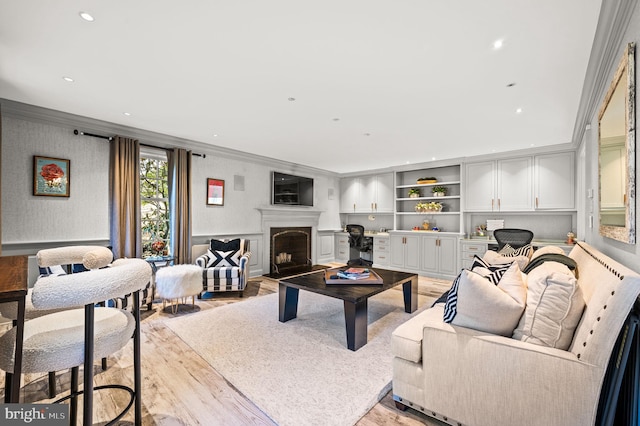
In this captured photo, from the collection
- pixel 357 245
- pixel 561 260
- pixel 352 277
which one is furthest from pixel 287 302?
pixel 357 245

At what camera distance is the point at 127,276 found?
1.27m

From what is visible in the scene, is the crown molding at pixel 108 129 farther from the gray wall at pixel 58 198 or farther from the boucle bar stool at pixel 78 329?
the boucle bar stool at pixel 78 329

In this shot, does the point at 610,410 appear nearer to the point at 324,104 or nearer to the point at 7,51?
the point at 324,104

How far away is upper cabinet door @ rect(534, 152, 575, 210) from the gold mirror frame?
10.6ft

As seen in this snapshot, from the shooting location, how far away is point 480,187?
566 cm

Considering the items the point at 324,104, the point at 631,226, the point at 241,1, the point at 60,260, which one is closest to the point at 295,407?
the point at 60,260

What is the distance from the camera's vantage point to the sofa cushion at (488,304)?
153 cm

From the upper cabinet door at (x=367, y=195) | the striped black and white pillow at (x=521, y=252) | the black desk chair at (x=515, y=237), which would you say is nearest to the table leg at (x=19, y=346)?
the striped black and white pillow at (x=521, y=252)

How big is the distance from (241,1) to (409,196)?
5.73 meters

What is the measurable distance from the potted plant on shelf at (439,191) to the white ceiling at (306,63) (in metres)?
2.32

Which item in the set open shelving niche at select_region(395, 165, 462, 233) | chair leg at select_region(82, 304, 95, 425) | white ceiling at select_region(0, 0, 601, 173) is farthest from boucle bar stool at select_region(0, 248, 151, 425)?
open shelving niche at select_region(395, 165, 462, 233)

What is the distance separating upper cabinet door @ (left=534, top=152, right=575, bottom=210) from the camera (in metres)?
4.80

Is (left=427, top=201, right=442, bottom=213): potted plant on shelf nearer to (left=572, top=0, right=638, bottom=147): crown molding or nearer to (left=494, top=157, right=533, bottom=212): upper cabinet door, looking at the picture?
(left=494, top=157, right=533, bottom=212): upper cabinet door

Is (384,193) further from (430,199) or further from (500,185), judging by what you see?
(500,185)
